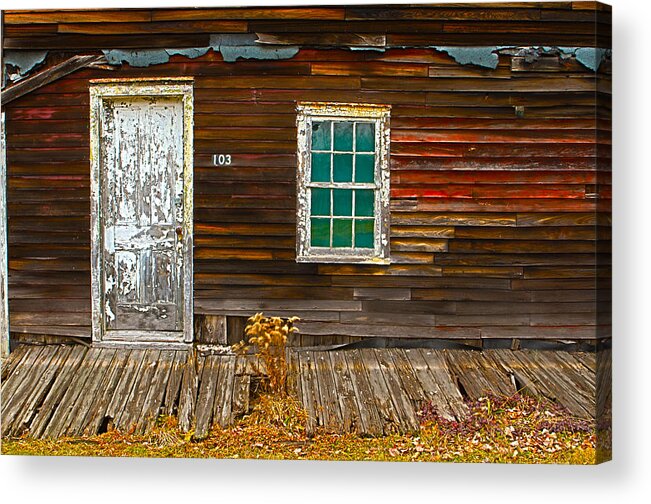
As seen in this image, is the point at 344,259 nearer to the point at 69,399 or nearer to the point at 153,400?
the point at 153,400

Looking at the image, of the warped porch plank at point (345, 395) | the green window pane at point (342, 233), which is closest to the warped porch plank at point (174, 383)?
the warped porch plank at point (345, 395)

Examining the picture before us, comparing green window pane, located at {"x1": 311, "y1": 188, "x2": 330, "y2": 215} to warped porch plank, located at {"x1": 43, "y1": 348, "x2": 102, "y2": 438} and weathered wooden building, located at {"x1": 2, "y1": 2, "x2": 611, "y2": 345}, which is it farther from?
warped porch plank, located at {"x1": 43, "y1": 348, "x2": 102, "y2": 438}

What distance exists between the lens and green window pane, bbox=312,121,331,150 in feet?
15.6

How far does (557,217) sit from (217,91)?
2225mm

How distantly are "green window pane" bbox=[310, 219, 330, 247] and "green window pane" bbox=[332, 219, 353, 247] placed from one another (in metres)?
0.04

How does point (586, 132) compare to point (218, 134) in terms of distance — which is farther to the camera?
point (218, 134)

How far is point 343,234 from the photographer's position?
4.79 meters

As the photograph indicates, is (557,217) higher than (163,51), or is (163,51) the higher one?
(163,51)

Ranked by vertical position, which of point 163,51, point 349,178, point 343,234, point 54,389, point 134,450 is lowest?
point 134,450

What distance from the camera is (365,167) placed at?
4766 mm

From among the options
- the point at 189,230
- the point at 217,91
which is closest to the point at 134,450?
the point at 189,230

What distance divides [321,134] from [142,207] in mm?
1213

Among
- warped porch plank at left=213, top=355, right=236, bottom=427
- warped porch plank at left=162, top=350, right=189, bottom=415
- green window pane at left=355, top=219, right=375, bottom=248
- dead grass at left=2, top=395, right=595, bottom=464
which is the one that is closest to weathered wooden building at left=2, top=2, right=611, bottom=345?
green window pane at left=355, top=219, right=375, bottom=248

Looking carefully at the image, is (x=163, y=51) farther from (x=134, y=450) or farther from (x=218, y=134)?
(x=134, y=450)
